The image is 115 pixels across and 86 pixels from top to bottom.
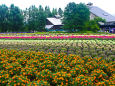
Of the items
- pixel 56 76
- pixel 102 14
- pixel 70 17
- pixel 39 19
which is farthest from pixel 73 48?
pixel 102 14

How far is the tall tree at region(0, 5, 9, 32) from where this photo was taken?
4218 centimetres

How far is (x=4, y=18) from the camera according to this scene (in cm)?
4322

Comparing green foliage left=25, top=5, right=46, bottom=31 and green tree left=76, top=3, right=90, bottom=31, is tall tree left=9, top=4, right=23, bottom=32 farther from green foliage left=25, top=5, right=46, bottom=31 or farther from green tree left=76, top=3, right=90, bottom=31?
green tree left=76, top=3, right=90, bottom=31

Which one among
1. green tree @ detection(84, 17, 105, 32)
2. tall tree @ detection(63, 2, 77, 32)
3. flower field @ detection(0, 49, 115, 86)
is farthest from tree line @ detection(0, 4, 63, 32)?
flower field @ detection(0, 49, 115, 86)

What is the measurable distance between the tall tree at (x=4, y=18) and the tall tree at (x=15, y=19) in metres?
1.24

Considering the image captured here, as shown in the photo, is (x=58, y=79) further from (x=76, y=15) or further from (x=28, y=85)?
(x=76, y=15)

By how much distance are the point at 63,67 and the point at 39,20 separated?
38174 millimetres

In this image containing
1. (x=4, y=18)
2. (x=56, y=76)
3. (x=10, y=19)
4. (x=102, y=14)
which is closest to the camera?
(x=56, y=76)

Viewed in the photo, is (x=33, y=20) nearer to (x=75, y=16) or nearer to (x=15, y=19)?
(x=15, y=19)

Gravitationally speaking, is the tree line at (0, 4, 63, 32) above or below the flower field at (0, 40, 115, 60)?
above

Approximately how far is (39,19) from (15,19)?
6481mm

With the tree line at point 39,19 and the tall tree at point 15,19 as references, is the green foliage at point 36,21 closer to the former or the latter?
the tree line at point 39,19

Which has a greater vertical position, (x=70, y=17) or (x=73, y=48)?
(x=70, y=17)

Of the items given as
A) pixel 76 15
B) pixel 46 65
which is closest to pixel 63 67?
pixel 46 65
